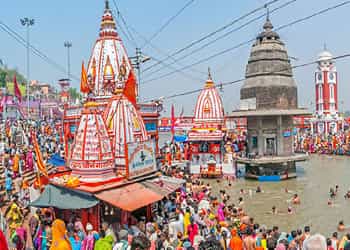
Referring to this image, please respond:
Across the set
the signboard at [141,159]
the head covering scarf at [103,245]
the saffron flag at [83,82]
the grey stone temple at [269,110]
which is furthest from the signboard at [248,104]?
the head covering scarf at [103,245]

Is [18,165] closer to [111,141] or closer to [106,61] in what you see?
[106,61]

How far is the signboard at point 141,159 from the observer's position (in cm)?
1102

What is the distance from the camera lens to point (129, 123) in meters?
12.3

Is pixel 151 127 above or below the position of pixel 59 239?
above

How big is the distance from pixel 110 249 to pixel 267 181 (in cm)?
1797

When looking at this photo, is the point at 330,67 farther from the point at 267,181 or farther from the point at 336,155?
the point at 267,181

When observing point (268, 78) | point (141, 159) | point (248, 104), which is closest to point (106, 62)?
point (141, 159)

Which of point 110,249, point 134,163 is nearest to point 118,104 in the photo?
point 134,163

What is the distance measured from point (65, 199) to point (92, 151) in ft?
4.71

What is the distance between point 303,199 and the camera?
734 inches

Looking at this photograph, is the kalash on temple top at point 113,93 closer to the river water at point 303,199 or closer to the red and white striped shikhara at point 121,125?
the red and white striped shikhara at point 121,125

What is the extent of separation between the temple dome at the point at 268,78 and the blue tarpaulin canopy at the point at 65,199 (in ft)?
51.8

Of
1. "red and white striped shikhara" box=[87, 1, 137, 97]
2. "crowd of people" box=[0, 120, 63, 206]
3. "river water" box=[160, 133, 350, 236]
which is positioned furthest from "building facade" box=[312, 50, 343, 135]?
"red and white striped shikhara" box=[87, 1, 137, 97]

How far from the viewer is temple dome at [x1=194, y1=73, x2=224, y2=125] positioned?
25.6m
